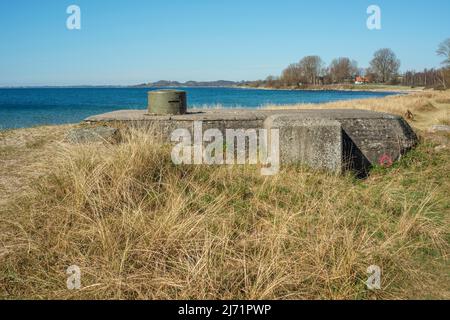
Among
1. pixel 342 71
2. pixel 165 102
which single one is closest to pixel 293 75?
pixel 342 71

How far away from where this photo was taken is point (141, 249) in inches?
108

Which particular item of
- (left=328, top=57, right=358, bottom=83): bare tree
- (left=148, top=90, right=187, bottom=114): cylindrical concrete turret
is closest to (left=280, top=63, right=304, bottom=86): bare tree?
(left=328, top=57, right=358, bottom=83): bare tree

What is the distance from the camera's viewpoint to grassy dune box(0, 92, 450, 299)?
2.54 metres

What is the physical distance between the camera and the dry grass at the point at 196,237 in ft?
8.31

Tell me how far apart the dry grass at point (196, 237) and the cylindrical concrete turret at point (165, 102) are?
3145 millimetres

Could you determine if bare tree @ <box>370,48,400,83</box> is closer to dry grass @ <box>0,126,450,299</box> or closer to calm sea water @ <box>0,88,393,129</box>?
calm sea water @ <box>0,88,393,129</box>

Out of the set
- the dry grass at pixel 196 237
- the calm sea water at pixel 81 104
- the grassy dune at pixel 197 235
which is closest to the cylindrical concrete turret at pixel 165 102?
the grassy dune at pixel 197 235

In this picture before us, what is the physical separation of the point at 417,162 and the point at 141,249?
534 centimetres

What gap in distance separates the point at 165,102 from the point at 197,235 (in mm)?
4956

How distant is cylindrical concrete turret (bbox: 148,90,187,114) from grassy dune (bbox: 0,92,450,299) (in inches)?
115

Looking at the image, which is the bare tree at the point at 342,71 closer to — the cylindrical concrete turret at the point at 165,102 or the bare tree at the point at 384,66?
the bare tree at the point at 384,66

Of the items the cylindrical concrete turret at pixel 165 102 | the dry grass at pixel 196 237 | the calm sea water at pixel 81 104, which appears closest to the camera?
the dry grass at pixel 196 237

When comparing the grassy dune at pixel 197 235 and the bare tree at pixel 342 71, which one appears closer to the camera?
the grassy dune at pixel 197 235

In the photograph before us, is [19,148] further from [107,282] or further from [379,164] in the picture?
[379,164]
